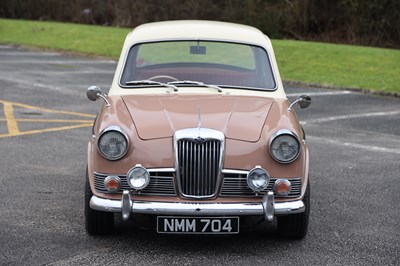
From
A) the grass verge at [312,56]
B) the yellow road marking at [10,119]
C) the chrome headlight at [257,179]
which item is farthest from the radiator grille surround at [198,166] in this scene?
the grass verge at [312,56]

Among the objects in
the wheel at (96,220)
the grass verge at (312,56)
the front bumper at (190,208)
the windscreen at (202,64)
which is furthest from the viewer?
the grass verge at (312,56)

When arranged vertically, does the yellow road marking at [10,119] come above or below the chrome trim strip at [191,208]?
below

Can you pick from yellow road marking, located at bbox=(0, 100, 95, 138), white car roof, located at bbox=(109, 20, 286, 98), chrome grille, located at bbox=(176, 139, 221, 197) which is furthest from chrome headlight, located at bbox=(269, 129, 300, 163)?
yellow road marking, located at bbox=(0, 100, 95, 138)

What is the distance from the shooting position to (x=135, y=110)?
251 inches

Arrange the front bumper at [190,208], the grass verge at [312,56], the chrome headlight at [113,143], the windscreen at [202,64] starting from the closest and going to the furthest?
the front bumper at [190,208], the chrome headlight at [113,143], the windscreen at [202,64], the grass verge at [312,56]

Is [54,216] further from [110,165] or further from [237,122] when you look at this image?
[237,122]

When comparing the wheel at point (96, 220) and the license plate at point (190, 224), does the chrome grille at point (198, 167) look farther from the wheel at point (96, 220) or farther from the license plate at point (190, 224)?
the wheel at point (96, 220)

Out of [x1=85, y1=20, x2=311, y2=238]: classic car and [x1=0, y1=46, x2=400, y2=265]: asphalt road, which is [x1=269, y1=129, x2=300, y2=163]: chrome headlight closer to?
[x1=85, y1=20, x2=311, y2=238]: classic car

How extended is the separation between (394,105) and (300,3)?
1299cm

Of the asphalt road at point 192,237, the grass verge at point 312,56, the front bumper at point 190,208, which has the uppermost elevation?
the front bumper at point 190,208

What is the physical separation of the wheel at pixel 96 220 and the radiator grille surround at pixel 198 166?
0.72 metres

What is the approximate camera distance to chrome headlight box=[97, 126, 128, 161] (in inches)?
233

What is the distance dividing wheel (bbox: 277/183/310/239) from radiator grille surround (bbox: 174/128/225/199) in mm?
709

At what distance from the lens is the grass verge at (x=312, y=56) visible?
17844 millimetres
